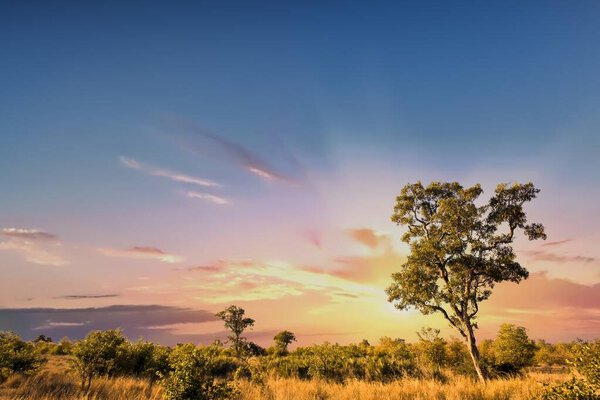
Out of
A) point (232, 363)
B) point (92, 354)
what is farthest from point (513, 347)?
point (92, 354)

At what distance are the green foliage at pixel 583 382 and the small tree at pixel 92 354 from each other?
17.4m

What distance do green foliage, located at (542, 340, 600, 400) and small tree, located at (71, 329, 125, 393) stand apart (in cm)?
1735

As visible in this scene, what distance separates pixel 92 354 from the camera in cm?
1719

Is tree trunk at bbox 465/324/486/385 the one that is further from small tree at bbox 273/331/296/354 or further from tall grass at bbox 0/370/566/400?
small tree at bbox 273/331/296/354

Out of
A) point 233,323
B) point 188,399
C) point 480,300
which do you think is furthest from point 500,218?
point 233,323

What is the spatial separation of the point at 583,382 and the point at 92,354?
19.4 metres

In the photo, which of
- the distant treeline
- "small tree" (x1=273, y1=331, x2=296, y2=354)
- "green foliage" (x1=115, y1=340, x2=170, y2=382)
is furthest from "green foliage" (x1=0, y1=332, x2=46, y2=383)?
"small tree" (x1=273, y1=331, x2=296, y2=354)

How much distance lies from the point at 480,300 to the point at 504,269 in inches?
113

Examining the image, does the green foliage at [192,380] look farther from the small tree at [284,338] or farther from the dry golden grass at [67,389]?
the small tree at [284,338]

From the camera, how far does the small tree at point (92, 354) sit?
16906mm

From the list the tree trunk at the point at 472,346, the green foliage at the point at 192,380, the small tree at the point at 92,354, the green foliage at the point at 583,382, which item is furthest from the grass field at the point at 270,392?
the tree trunk at the point at 472,346

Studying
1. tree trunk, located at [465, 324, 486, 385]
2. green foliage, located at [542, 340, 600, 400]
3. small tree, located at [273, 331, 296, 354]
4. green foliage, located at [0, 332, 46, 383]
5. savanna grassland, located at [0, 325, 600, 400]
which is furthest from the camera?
small tree, located at [273, 331, 296, 354]

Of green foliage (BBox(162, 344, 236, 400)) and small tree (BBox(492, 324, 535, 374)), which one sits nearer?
green foliage (BBox(162, 344, 236, 400))

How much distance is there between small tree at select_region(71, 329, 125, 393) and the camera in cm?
1691
